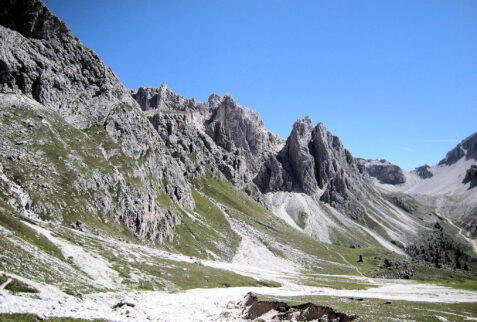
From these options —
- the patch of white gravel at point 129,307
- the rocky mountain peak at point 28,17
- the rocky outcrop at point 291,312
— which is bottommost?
the patch of white gravel at point 129,307

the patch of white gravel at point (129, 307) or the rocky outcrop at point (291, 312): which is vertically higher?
the rocky outcrop at point (291, 312)

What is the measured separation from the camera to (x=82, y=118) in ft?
383

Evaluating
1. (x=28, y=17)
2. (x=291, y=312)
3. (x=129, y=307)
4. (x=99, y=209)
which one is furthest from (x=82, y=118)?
→ (x=291, y=312)

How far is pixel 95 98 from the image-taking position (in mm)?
129375

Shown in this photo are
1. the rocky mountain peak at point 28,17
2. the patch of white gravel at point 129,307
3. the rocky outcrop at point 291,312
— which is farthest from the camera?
the rocky mountain peak at point 28,17

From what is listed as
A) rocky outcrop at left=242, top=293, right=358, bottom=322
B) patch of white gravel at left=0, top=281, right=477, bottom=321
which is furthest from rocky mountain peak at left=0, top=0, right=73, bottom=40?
rocky outcrop at left=242, top=293, right=358, bottom=322

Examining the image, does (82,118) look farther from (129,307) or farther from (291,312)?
(291,312)

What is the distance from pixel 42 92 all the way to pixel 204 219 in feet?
285

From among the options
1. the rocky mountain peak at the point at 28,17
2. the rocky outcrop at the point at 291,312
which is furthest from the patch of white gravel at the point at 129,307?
the rocky mountain peak at the point at 28,17

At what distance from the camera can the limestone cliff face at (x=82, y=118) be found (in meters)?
81.4

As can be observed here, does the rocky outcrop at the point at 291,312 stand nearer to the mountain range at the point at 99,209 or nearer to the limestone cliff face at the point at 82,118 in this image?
the mountain range at the point at 99,209

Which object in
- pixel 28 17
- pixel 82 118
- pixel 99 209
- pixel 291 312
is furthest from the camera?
pixel 28 17

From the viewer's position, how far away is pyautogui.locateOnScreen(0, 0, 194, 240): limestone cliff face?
8138cm

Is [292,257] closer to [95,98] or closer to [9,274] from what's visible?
[95,98]
